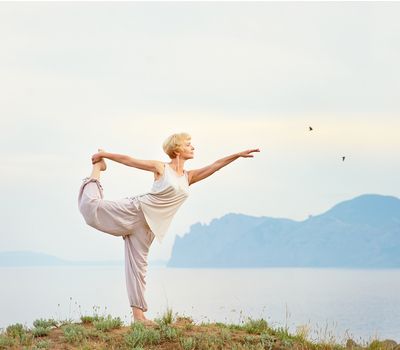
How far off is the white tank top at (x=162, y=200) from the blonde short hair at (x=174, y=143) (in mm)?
196

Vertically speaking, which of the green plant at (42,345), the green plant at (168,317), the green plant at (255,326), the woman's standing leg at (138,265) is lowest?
the green plant at (42,345)

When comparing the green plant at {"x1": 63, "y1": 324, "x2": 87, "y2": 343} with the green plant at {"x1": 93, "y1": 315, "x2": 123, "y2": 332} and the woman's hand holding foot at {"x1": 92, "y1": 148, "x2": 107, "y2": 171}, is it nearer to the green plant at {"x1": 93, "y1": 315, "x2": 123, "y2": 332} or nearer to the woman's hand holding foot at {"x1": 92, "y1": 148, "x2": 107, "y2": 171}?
the green plant at {"x1": 93, "y1": 315, "x2": 123, "y2": 332}

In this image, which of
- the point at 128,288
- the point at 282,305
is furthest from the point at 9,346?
the point at 282,305

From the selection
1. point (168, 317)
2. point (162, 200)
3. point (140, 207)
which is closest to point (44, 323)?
point (168, 317)

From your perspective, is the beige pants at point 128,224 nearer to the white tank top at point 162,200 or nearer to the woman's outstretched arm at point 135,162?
the white tank top at point 162,200

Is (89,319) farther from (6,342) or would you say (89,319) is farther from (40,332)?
(6,342)

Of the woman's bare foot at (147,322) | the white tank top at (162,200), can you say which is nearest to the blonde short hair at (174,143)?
the white tank top at (162,200)

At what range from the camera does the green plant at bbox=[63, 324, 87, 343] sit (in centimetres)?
1290

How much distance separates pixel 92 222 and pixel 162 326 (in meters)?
1.83

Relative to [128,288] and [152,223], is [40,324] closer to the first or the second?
[128,288]

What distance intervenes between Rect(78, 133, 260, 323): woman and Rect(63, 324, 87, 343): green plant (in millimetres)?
924

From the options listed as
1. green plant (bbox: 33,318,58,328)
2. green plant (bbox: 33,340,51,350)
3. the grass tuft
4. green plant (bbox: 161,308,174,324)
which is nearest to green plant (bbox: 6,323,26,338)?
green plant (bbox: 33,318,58,328)

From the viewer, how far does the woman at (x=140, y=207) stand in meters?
13.6

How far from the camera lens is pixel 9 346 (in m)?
12.9
